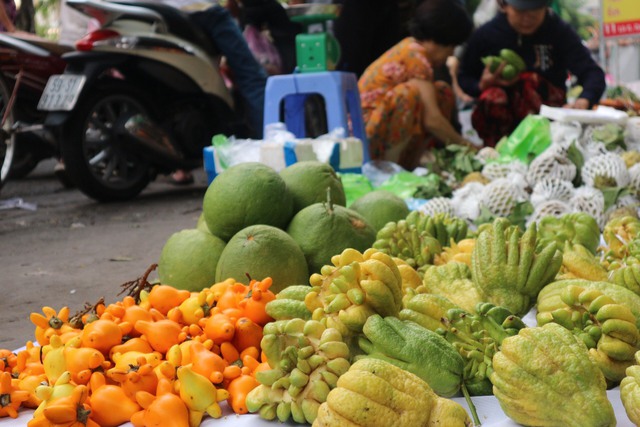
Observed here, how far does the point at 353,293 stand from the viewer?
1.62 meters

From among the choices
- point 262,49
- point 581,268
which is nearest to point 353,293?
point 581,268

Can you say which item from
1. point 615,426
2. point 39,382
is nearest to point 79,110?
point 39,382

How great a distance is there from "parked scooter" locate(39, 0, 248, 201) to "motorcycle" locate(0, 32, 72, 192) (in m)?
0.32

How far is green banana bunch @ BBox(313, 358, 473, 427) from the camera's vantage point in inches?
55.4

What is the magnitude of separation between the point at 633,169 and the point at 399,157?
2025mm

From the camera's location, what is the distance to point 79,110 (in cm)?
575

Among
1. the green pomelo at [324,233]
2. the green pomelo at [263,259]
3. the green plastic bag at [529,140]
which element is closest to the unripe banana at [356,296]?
the green pomelo at [263,259]

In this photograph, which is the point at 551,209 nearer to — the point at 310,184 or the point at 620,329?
the point at 310,184

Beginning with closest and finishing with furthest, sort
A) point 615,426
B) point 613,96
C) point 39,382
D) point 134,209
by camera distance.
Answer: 1. point 615,426
2. point 39,382
3. point 134,209
4. point 613,96

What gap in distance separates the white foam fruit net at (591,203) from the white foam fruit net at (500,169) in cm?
42

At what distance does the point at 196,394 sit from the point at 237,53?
5.30 meters

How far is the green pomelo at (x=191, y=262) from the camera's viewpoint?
2.54 meters

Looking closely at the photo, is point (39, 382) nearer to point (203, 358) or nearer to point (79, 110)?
point (203, 358)

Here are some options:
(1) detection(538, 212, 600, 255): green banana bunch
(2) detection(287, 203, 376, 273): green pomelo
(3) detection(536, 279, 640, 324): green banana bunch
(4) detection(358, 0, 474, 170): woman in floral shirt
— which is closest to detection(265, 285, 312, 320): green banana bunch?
(3) detection(536, 279, 640, 324): green banana bunch
